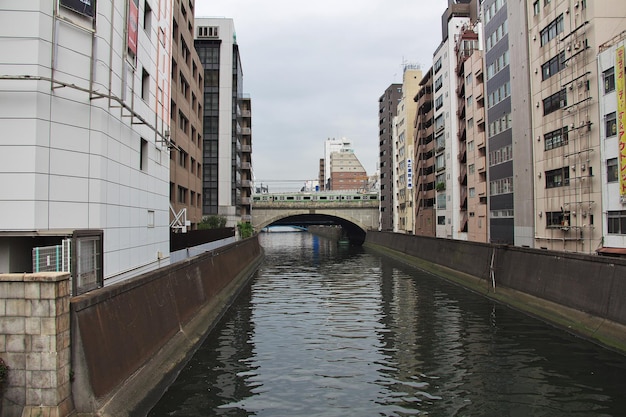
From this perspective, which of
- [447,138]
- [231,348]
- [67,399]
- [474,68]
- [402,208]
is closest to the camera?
[67,399]

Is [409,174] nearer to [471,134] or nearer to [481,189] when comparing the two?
[471,134]

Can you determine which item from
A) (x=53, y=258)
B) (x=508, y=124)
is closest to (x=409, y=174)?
(x=508, y=124)

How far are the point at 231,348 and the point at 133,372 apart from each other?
586 cm

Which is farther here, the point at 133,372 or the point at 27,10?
the point at 27,10

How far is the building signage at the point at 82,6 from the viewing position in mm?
15461

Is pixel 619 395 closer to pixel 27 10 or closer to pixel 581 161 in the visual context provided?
pixel 27 10

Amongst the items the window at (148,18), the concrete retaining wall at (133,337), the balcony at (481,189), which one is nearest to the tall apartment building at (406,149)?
the balcony at (481,189)

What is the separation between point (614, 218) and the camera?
104 ft

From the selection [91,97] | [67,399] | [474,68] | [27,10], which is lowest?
[67,399]

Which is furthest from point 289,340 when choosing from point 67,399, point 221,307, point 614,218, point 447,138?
point 447,138

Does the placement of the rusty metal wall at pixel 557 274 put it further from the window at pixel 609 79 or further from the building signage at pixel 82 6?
the building signage at pixel 82 6

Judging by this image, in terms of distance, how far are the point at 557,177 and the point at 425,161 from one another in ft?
143

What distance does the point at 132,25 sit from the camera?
65.6 ft

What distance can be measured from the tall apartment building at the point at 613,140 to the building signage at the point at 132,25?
2722 cm
